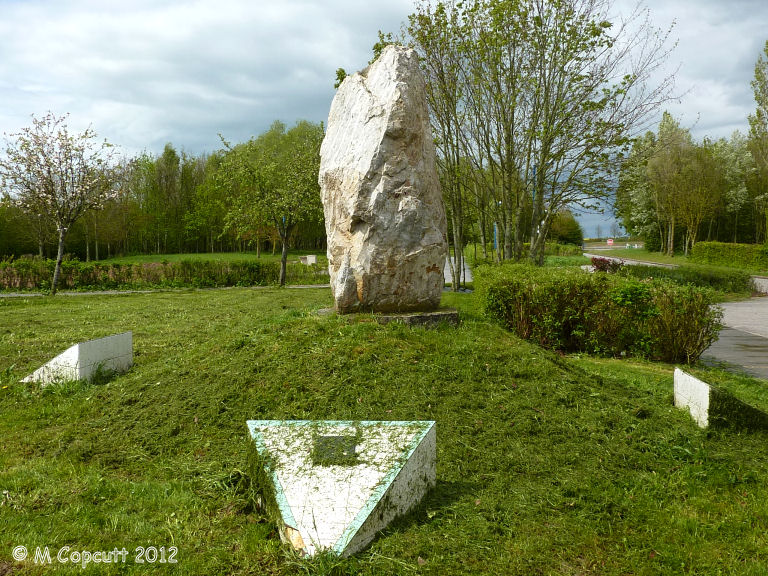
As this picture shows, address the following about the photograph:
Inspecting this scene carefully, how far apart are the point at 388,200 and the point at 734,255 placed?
28992mm

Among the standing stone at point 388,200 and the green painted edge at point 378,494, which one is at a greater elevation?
the standing stone at point 388,200

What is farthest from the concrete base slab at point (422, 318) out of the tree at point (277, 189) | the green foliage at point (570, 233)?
the green foliage at point (570, 233)

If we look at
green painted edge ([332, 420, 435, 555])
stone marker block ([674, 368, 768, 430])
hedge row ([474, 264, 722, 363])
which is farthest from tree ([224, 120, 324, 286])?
green painted edge ([332, 420, 435, 555])

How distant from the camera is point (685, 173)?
107 feet

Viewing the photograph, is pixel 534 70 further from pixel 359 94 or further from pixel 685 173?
pixel 685 173

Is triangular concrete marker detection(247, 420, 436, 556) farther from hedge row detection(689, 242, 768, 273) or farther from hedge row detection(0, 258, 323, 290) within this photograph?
hedge row detection(689, 242, 768, 273)

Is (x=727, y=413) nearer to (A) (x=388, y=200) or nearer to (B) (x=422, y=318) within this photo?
(B) (x=422, y=318)

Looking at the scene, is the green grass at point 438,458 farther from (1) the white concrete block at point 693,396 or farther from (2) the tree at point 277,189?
(2) the tree at point 277,189

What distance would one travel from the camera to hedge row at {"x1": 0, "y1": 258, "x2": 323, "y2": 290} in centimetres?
1722

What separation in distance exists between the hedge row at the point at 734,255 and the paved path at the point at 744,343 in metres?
15.6

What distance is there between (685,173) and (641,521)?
35856 mm

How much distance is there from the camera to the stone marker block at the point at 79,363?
5727 millimetres

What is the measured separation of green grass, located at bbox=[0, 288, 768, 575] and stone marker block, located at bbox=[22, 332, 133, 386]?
224 millimetres

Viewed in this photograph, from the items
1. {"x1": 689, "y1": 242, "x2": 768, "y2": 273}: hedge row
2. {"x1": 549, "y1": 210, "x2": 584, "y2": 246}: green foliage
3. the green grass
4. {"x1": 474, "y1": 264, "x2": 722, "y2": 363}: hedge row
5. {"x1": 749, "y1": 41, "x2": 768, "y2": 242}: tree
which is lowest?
the green grass
